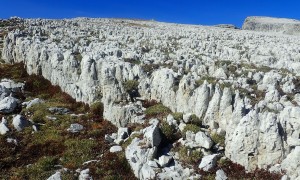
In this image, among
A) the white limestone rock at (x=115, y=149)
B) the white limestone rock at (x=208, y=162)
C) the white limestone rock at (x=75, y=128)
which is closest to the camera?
the white limestone rock at (x=208, y=162)

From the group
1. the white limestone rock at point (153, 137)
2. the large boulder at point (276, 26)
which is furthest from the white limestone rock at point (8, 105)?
the large boulder at point (276, 26)

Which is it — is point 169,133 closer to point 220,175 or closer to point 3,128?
point 220,175

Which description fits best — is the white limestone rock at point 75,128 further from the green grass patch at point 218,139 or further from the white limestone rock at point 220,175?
the white limestone rock at point 220,175

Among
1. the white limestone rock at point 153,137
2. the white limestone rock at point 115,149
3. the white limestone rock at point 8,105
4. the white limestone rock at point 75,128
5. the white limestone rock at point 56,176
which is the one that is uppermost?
the white limestone rock at point 8,105

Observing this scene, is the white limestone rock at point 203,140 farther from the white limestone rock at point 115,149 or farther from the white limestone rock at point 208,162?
the white limestone rock at point 115,149

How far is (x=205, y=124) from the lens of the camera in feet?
69.5

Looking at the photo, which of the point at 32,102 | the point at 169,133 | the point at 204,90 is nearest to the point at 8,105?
the point at 32,102

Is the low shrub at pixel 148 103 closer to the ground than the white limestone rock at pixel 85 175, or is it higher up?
higher up

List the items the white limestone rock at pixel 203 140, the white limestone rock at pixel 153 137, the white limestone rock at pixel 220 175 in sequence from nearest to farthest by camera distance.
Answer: the white limestone rock at pixel 220 175 → the white limestone rock at pixel 203 140 → the white limestone rock at pixel 153 137

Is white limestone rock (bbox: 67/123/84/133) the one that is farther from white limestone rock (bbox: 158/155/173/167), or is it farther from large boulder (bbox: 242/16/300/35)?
large boulder (bbox: 242/16/300/35)

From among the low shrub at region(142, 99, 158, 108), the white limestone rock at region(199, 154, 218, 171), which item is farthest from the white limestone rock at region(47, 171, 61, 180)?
the low shrub at region(142, 99, 158, 108)

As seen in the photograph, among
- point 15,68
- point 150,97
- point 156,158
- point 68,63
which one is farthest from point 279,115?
point 15,68

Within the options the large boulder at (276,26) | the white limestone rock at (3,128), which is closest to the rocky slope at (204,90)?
the white limestone rock at (3,128)

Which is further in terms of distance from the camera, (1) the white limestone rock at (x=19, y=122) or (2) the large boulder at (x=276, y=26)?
(2) the large boulder at (x=276, y=26)
